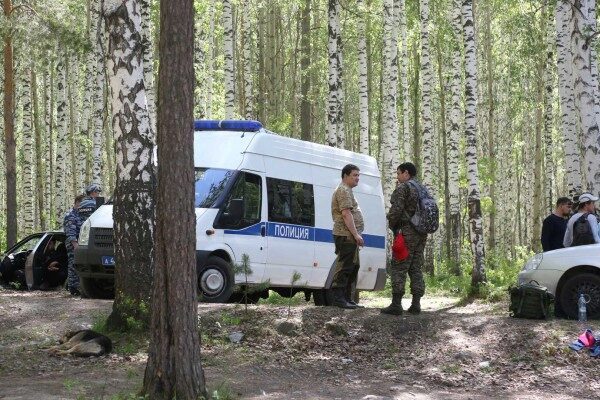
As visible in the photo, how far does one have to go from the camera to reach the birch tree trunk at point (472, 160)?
58.5ft

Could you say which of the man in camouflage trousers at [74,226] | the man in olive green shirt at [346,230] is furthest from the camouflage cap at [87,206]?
the man in olive green shirt at [346,230]

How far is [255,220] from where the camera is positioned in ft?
45.4

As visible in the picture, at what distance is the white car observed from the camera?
1205 centimetres

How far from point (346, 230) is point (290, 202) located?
247cm

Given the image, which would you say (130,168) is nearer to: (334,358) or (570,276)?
(334,358)

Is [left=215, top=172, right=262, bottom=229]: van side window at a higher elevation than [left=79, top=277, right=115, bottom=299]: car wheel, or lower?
higher

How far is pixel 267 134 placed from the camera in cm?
1418

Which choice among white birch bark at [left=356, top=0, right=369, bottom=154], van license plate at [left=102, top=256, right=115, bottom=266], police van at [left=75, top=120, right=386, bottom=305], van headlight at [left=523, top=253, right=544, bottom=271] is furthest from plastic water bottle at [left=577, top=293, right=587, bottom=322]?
white birch bark at [left=356, top=0, right=369, bottom=154]

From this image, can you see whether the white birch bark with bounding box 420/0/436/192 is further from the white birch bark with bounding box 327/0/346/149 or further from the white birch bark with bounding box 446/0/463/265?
the white birch bark with bounding box 327/0/346/149

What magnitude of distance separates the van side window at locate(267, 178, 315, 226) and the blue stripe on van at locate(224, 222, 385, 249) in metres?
0.09

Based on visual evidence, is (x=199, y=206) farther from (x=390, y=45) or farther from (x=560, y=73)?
(x=390, y=45)

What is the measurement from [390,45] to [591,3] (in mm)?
7653

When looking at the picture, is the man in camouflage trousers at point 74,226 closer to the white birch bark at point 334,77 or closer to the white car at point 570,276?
the white car at point 570,276

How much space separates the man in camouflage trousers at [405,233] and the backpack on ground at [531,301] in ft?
4.37
